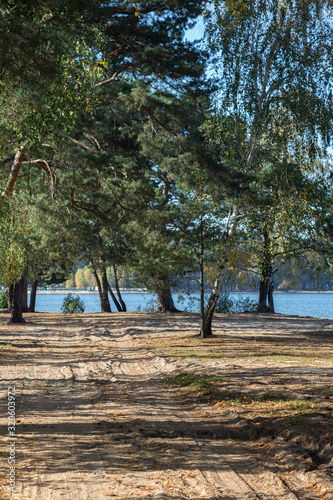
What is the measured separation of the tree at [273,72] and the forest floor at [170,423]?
5.27m

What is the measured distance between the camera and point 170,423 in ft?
21.7

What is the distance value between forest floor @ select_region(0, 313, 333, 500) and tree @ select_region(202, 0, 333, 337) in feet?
17.3

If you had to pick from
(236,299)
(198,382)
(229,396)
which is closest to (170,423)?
(229,396)

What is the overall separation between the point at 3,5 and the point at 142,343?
35.4 feet

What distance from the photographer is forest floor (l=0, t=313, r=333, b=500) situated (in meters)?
4.58

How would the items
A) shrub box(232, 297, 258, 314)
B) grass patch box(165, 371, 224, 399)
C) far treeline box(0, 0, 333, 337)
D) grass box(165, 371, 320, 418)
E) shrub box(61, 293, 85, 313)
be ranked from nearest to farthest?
grass box(165, 371, 320, 418), grass patch box(165, 371, 224, 399), far treeline box(0, 0, 333, 337), shrub box(232, 297, 258, 314), shrub box(61, 293, 85, 313)

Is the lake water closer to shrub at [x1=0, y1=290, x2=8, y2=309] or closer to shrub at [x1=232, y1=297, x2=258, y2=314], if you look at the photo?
shrub at [x1=232, y1=297, x2=258, y2=314]

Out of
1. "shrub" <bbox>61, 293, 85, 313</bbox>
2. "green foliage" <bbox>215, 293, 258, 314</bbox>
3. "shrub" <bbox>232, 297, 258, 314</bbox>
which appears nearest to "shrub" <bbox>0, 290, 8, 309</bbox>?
"shrub" <bbox>61, 293, 85, 313</bbox>

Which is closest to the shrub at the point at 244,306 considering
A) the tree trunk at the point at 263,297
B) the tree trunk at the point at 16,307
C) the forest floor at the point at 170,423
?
A: the tree trunk at the point at 263,297

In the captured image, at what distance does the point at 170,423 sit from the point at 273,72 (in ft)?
34.7

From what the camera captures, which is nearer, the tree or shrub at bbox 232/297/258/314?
the tree

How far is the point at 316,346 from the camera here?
14453mm

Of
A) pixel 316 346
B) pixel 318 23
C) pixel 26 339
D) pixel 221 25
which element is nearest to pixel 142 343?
pixel 26 339

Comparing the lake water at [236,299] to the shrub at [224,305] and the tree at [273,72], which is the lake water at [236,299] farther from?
the tree at [273,72]
